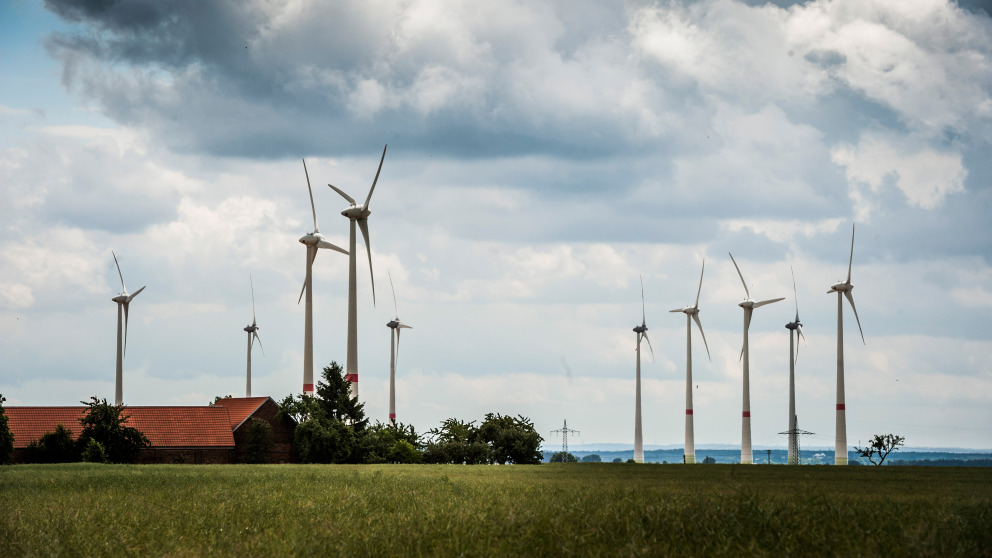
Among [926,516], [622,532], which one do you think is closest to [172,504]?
[622,532]

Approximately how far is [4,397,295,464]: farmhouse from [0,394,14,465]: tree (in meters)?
3.59

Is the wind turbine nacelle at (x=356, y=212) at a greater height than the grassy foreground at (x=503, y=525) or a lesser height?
greater

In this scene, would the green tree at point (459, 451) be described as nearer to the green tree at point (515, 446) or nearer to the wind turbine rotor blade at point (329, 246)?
the green tree at point (515, 446)

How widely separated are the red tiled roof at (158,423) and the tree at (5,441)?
Answer: 4142 millimetres

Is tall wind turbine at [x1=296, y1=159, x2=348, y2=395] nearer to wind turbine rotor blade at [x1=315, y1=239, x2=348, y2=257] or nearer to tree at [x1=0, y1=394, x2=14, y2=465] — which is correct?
wind turbine rotor blade at [x1=315, y1=239, x2=348, y2=257]

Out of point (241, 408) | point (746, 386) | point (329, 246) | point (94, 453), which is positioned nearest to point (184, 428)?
point (241, 408)

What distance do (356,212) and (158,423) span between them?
82.8 ft

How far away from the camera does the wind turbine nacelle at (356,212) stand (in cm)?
8712

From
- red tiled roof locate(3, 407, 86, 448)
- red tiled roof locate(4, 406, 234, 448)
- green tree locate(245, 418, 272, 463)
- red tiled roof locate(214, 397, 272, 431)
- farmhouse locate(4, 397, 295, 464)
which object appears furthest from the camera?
red tiled roof locate(214, 397, 272, 431)

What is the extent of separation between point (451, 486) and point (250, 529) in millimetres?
10896

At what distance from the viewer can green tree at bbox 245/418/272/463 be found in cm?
7669

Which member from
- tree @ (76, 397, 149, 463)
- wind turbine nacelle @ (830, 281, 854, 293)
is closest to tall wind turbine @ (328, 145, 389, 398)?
tree @ (76, 397, 149, 463)

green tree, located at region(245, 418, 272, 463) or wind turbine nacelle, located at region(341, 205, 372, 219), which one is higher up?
wind turbine nacelle, located at region(341, 205, 372, 219)

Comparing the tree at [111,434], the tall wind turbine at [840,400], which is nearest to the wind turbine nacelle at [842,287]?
the tall wind turbine at [840,400]
